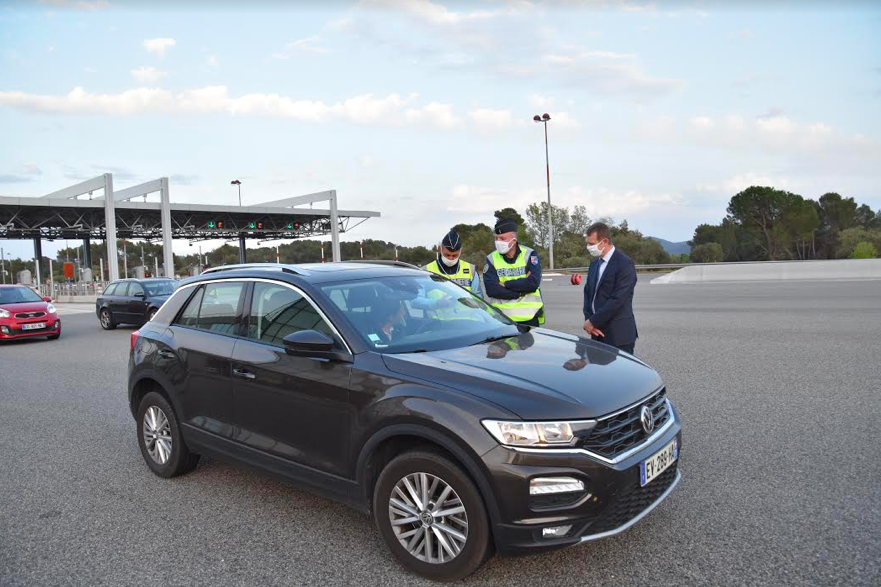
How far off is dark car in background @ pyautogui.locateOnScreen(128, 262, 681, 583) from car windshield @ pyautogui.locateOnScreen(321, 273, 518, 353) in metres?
0.01

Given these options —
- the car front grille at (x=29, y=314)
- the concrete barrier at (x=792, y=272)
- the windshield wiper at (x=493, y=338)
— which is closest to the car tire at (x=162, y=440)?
the windshield wiper at (x=493, y=338)

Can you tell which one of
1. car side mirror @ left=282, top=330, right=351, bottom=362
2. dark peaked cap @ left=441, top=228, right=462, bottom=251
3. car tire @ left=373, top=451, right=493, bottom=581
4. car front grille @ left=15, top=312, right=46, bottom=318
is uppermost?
dark peaked cap @ left=441, top=228, right=462, bottom=251

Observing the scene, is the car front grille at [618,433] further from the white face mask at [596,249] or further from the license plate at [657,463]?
the white face mask at [596,249]

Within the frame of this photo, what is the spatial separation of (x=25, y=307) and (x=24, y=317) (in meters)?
0.31

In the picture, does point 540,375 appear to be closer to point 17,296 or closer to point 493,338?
point 493,338

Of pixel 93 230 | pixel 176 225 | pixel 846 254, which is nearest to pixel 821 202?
pixel 846 254

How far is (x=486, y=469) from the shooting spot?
10.3 ft

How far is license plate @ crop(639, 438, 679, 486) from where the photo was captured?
337 centimetres

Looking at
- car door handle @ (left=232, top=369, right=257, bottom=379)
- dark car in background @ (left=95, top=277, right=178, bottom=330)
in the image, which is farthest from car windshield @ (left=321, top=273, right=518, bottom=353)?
dark car in background @ (left=95, top=277, right=178, bottom=330)

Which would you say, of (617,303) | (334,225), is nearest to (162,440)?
(617,303)

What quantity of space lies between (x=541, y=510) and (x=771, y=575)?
1231 mm

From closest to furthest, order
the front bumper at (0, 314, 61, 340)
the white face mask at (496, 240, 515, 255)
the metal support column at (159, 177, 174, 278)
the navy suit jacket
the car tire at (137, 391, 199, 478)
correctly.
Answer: the car tire at (137, 391, 199, 478) < the navy suit jacket < the white face mask at (496, 240, 515, 255) < the front bumper at (0, 314, 61, 340) < the metal support column at (159, 177, 174, 278)

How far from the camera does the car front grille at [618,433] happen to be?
3215 mm

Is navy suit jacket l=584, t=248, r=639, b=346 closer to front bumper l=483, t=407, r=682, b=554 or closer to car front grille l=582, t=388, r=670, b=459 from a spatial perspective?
car front grille l=582, t=388, r=670, b=459
